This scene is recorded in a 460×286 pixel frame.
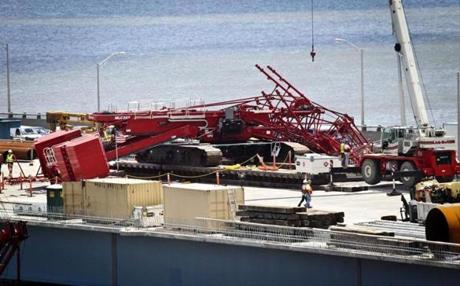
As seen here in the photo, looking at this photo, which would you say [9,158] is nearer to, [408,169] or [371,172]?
[371,172]

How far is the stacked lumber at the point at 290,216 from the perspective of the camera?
5009 centimetres

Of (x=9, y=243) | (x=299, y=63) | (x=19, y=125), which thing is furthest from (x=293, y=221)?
(x=299, y=63)

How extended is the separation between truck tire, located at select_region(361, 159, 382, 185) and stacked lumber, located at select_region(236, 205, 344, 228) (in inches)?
590

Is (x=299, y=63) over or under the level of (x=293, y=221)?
over

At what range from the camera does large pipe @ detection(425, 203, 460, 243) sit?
4506 cm

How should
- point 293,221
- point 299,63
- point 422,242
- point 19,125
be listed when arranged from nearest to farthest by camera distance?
point 422,242, point 293,221, point 19,125, point 299,63

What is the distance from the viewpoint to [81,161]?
66438 millimetres

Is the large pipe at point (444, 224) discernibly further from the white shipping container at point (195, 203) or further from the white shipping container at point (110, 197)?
the white shipping container at point (110, 197)

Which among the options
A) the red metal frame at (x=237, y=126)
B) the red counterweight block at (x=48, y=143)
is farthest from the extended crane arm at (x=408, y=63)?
the red counterweight block at (x=48, y=143)

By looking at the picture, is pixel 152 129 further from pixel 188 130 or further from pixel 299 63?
pixel 299 63

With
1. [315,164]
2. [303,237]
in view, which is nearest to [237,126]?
[315,164]

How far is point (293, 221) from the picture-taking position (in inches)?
1972

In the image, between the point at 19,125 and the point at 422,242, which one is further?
the point at 19,125

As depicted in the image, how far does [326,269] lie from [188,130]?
2813 centimetres
